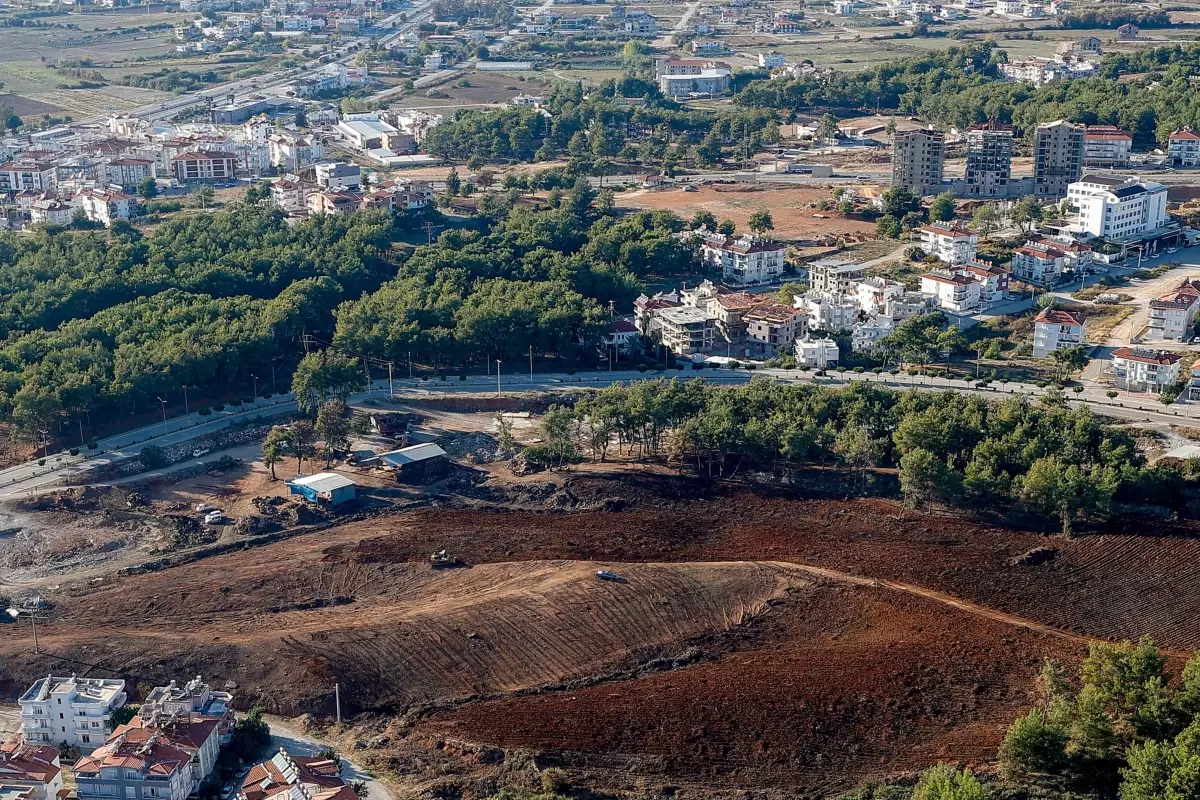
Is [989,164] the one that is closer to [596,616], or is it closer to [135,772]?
[596,616]

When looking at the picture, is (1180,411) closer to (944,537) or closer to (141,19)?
(944,537)

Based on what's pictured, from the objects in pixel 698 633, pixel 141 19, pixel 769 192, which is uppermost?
pixel 141 19

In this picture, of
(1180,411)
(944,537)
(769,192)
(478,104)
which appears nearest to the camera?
(944,537)

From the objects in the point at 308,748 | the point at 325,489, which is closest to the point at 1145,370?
the point at 325,489

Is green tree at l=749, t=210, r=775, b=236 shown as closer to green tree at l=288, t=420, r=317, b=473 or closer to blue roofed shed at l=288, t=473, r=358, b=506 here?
green tree at l=288, t=420, r=317, b=473

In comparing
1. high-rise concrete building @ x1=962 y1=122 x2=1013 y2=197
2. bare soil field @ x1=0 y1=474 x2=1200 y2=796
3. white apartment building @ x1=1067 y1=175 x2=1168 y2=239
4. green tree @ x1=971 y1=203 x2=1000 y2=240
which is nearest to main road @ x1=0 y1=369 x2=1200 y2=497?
bare soil field @ x1=0 y1=474 x2=1200 y2=796

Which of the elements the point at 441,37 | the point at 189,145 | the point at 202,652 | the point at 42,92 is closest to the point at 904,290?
the point at 202,652

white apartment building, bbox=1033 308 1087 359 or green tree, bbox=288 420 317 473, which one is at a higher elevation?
white apartment building, bbox=1033 308 1087 359

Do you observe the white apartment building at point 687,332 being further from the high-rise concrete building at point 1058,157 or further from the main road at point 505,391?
the high-rise concrete building at point 1058,157
